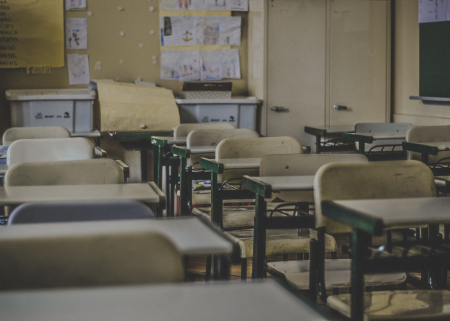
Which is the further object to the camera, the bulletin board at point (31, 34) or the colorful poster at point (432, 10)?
the bulletin board at point (31, 34)

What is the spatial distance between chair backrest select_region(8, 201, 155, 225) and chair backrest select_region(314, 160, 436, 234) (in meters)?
0.71

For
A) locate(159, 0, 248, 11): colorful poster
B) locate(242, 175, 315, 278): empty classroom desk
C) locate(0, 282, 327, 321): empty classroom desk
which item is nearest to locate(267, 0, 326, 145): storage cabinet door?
locate(159, 0, 248, 11): colorful poster

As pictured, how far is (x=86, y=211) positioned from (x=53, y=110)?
3.37 meters

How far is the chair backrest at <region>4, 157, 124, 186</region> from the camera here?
2.20 m

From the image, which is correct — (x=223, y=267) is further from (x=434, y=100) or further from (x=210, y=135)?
(x=434, y=100)

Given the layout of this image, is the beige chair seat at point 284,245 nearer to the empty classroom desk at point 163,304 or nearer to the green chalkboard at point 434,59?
the empty classroom desk at point 163,304

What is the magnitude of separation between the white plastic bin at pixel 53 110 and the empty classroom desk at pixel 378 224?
11.3ft

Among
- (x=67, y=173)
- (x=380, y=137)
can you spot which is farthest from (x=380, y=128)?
(x=67, y=173)

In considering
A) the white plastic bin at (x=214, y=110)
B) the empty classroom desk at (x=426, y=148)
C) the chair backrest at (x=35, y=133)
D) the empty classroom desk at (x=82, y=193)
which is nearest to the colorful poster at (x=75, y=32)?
the white plastic bin at (x=214, y=110)

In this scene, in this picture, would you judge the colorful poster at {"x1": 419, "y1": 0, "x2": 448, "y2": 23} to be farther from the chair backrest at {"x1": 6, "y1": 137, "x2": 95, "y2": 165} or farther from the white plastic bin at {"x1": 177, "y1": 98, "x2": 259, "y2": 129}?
the chair backrest at {"x1": 6, "y1": 137, "x2": 95, "y2": 165}

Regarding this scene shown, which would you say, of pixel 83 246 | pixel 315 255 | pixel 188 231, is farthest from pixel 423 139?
pixel 83 246

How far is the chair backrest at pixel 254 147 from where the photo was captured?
123 inches

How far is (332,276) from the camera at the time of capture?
6.97ft

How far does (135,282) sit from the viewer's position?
3.85ft
